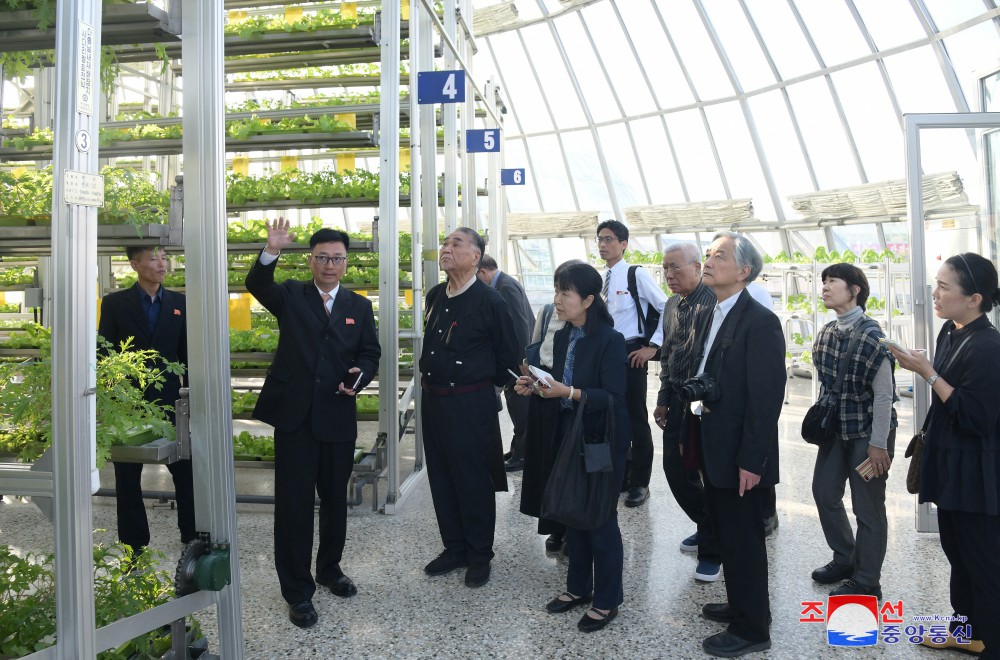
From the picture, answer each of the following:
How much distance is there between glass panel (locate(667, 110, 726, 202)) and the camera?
495 inches

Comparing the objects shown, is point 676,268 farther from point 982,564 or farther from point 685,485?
point 982,564

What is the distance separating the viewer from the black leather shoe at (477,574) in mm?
3463

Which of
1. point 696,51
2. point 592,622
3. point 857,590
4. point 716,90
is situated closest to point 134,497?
point 592,622

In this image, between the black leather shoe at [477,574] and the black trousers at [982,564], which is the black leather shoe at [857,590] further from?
the black leather shoe at [477,574]

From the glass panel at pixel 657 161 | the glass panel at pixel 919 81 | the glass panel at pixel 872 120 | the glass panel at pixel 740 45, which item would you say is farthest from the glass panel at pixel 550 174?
the glass panel at pixel 919 81

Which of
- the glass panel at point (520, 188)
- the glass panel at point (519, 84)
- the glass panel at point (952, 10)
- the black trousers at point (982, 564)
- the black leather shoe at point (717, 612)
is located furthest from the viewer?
the glass panel at point (520, 188)

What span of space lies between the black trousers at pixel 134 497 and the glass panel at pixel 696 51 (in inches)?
417

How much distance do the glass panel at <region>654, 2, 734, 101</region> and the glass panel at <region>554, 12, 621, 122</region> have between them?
171 centimetres

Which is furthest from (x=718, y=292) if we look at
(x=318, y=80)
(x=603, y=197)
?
(x=603, y=197)

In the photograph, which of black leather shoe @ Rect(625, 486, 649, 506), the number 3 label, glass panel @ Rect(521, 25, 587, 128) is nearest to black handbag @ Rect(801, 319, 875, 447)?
black leather shoe @ Rect(625, 486, 649, 506)

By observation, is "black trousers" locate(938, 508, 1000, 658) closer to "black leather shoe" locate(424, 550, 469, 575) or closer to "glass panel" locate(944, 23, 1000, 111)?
"black leather shoe" locate(424, 550, 469, 575)

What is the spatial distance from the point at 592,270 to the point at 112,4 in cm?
186

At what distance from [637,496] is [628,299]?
48.7 inches

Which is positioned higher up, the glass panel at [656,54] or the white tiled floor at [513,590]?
the glass panel at [656,54]
